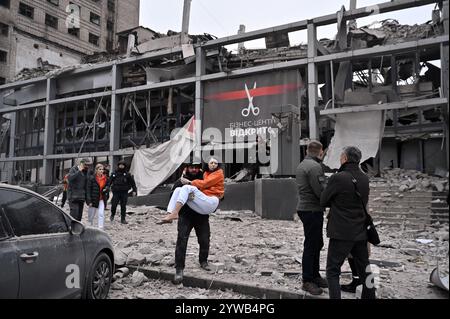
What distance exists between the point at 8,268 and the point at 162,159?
14412mm

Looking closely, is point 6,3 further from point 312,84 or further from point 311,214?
point 311,214

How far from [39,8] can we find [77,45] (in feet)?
18.1

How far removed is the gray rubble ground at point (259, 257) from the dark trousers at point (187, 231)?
13.5 inches

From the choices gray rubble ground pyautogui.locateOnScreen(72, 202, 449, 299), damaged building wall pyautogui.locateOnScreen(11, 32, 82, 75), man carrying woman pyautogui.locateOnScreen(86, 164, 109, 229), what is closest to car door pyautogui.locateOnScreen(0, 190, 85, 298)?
gray rubble ground pyautogui.locateOnScreen(72, 202, 449, 299)

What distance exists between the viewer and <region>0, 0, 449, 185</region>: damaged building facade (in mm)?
14844

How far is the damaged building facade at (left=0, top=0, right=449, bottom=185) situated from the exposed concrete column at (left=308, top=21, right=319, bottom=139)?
43mm

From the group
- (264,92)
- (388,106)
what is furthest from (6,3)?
(388,106)

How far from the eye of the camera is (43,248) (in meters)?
3.48

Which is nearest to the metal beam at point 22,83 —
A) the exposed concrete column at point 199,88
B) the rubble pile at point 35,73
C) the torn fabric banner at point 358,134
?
the rubble pile at point 35,73

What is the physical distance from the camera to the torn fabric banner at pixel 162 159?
17172mm

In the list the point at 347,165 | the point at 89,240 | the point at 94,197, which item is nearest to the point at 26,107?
the point at 94,197

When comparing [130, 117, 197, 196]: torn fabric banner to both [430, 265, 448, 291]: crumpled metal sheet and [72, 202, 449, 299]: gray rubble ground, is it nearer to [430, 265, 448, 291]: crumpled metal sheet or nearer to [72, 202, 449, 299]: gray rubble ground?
[72, 202, 449, 299]: gray rubble ground

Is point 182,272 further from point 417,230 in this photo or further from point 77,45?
point 77,45

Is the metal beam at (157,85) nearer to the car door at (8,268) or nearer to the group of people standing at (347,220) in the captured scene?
the group of people standing at (347,220)
